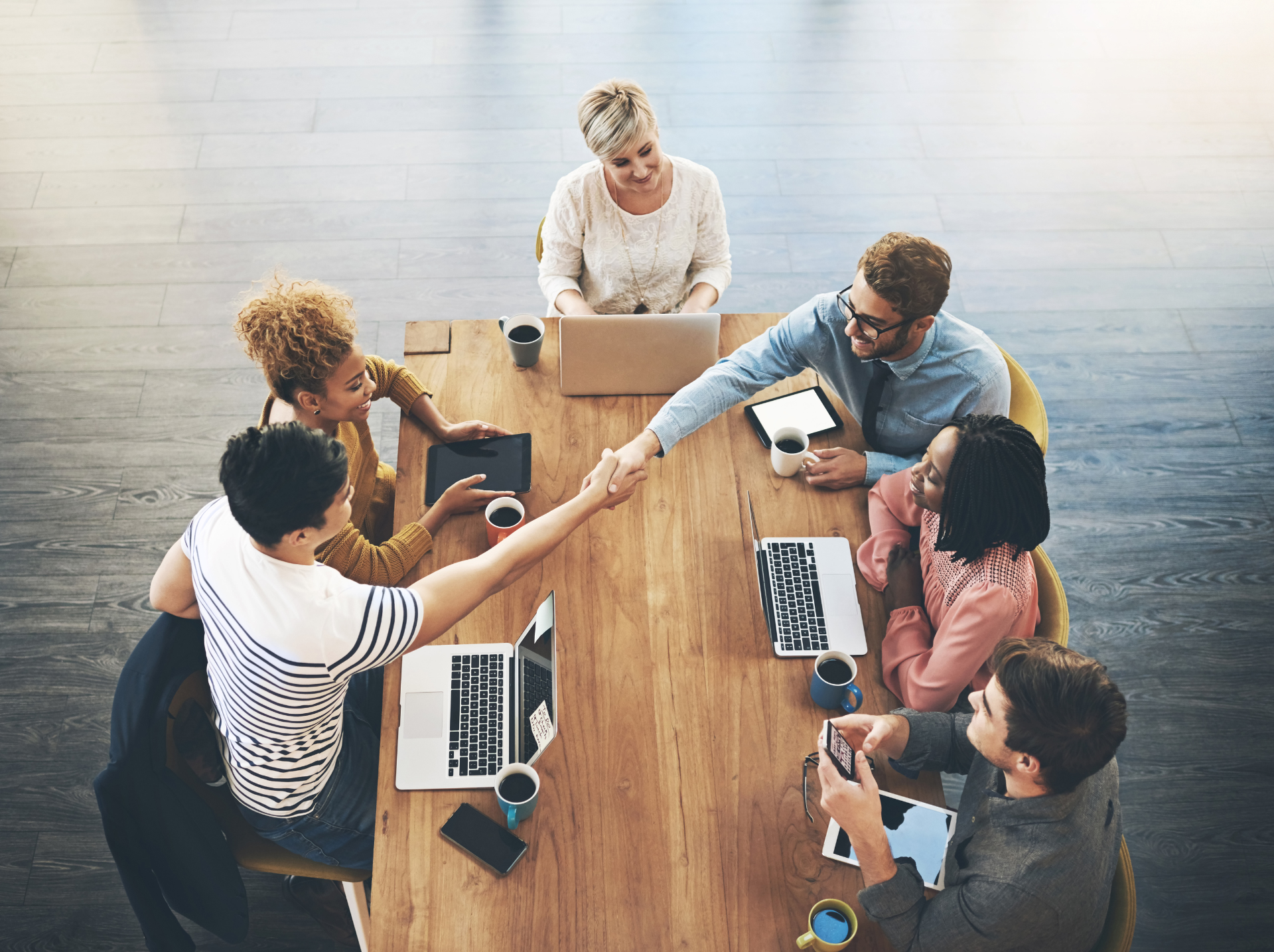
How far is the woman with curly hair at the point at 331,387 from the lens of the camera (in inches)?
78.9

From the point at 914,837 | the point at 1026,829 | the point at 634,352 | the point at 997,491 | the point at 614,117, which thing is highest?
the point at 614,117

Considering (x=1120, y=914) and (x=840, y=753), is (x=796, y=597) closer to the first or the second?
(x=840, y=753)

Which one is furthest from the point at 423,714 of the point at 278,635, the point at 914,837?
the point at 914,837

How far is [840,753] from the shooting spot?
1.76 metres

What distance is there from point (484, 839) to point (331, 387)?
3.23ft

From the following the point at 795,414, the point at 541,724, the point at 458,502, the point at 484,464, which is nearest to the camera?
the point at 541,724

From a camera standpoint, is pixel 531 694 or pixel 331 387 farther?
pixel 331 387

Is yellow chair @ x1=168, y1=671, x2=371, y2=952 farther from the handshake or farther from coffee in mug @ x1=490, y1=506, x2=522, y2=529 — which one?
the handshake

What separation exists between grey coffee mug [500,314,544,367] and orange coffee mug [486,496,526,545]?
0.46 meters

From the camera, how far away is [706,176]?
2715 millimetres

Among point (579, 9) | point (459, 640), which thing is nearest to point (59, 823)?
point (459, 640)

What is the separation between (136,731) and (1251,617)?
3102mm

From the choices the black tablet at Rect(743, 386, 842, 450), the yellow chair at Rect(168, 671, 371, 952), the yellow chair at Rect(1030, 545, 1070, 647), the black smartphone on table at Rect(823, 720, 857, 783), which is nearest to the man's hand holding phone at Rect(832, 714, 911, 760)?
the black smartphone on table at Rect(823, 720, 857, 783)

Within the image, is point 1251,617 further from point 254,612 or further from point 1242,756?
point 254,612
